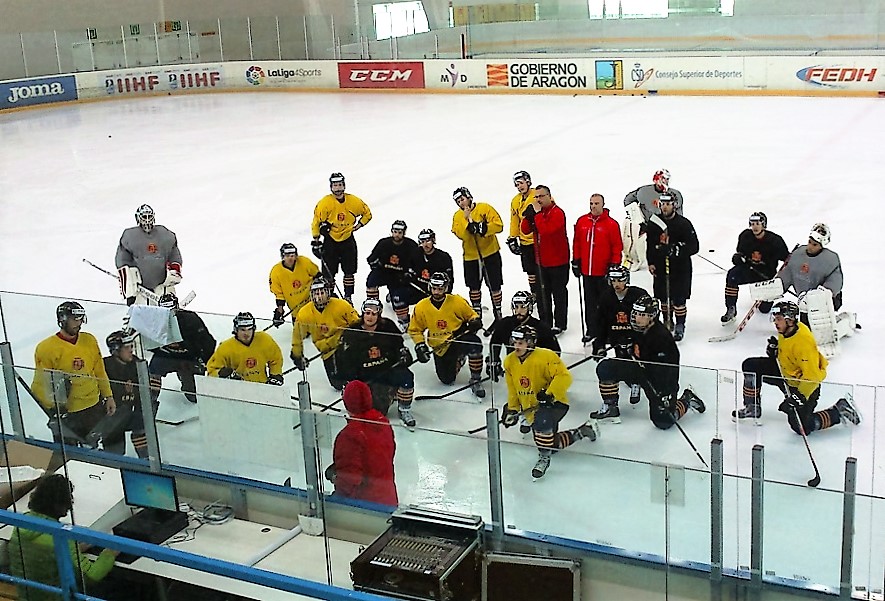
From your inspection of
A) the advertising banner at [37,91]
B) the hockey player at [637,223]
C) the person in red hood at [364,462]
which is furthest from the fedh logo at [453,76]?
the person in red hood at [364,462]

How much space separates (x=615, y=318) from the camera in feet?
24.5

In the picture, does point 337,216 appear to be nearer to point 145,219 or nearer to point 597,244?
point 145,219

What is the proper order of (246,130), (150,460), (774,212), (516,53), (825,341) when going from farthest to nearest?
(516,53) < (246,130) < (774,212) < (825,341) < (150,460)

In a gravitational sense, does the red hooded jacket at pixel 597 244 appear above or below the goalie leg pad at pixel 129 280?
above

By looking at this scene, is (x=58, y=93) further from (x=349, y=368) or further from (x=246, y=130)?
(x=349, y=368)

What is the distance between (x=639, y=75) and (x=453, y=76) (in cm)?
449

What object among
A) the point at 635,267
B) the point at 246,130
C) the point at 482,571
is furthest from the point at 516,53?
the point at 482,571

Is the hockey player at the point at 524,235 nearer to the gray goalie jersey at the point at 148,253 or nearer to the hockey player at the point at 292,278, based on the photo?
the hockey player at the point at 292,278

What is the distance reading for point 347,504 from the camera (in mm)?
5012

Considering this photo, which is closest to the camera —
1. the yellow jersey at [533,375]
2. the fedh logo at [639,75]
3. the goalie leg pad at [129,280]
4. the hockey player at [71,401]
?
the hockey player at [71,401]

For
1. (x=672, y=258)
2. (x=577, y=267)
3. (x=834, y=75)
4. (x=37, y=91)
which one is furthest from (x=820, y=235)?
(x=37, y=91)

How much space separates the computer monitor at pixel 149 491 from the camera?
5.39 metres

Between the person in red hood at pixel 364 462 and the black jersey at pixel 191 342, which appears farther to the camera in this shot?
the black jersey at pixel 191 342

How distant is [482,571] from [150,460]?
6.47 feet
